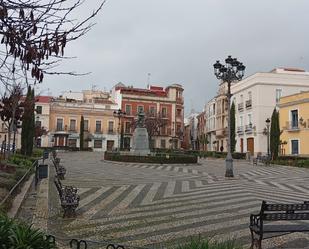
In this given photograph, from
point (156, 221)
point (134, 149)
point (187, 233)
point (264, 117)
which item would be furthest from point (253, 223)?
point (264, 117)

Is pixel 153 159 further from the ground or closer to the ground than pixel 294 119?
closer to the ground

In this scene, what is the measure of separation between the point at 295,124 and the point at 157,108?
3397cm

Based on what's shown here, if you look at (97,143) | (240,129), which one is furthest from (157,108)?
(240,129)

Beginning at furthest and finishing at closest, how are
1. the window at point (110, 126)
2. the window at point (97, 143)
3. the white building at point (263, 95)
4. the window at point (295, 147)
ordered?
the window at point (110, 126) < the window at point (97, 143) < the white building at point (263, 95) < the window at point (295, 147)

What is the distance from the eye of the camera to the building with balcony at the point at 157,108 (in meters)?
69.7

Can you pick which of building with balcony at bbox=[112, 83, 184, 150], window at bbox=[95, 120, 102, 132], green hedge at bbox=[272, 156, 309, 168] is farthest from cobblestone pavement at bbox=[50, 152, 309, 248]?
building with balcony at bbox=[112, 83, 184, 150]

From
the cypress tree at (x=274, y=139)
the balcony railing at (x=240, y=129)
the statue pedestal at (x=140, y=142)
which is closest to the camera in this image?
the statue pedestal at (x=140, y=142)

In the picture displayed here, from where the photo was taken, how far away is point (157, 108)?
71.3 metres

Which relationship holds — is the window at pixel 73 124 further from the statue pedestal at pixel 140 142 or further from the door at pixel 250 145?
the statue pedestal at pixel 140 142

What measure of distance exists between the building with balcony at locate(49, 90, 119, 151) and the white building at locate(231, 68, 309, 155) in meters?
24.2

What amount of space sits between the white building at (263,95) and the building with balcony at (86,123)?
79.4 ft

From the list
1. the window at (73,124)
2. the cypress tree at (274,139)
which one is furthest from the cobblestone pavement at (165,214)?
the window at (73,124)

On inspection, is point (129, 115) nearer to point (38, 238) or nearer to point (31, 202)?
point (31, 202)

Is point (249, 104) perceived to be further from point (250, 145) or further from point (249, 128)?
point (250, 145)
